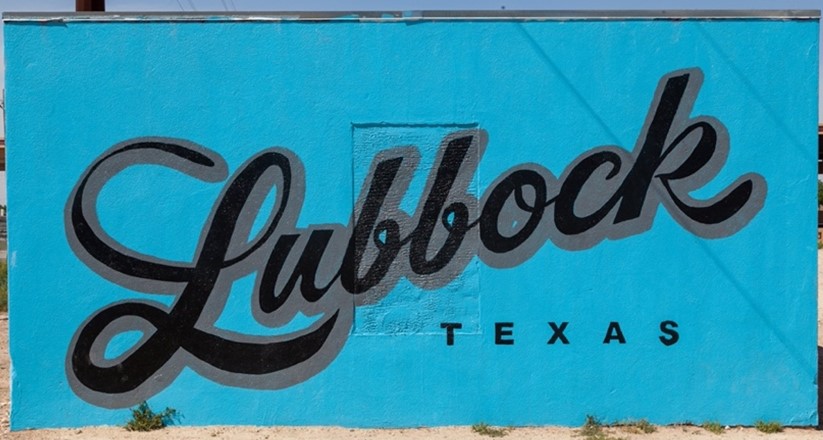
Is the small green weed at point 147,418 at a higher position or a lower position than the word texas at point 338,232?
lower

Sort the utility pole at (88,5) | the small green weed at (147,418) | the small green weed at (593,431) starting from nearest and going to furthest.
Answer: the small green weed at (593,431)
the small green weed at (147,418)
the utility pole at (88,5)

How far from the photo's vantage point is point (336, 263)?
312 inches

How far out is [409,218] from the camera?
7.91m

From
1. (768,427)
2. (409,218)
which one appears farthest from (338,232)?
(768,427)

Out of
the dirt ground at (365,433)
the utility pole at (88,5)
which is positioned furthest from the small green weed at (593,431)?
the utility pole at (88,5)

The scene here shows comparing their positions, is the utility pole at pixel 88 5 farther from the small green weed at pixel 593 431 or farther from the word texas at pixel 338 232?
the small green weed at pixel 593 431

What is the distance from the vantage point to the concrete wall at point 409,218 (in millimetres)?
7824

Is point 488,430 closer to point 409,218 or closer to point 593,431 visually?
point 593,431

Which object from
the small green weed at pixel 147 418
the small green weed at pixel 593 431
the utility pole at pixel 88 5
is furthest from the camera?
the utility pole at pixel 88 5

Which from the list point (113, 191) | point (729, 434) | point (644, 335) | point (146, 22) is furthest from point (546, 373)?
point (146, 22)

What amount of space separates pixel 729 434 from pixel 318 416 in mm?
3258

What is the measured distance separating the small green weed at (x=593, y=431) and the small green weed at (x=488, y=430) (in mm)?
596

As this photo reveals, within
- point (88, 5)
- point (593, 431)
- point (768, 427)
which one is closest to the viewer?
point (593, 431)

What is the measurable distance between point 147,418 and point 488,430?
270cm
